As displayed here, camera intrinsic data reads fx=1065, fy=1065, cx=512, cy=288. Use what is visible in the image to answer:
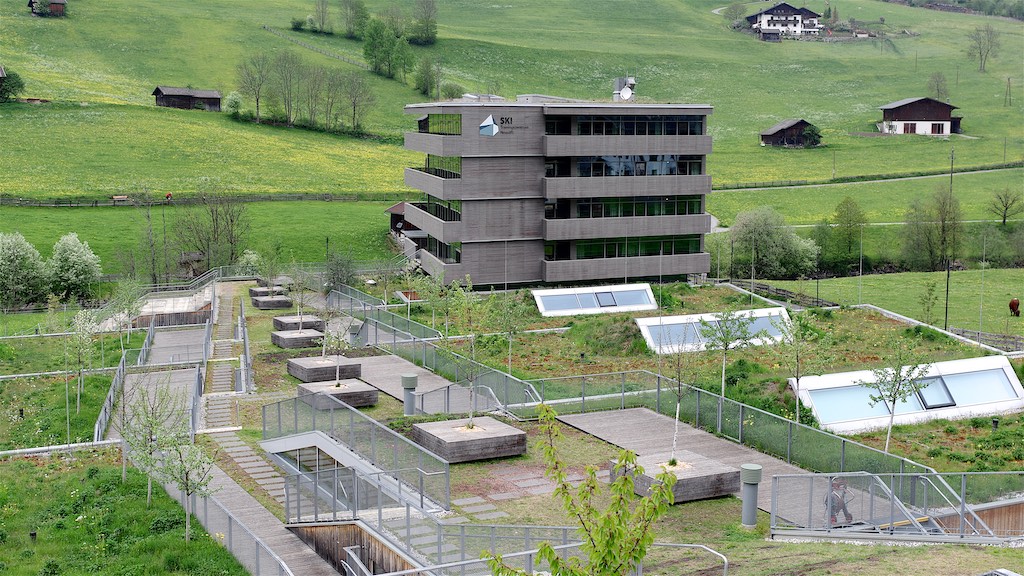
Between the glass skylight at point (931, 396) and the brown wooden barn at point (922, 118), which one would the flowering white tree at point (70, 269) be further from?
the brown wooden barn at point (922, 118)

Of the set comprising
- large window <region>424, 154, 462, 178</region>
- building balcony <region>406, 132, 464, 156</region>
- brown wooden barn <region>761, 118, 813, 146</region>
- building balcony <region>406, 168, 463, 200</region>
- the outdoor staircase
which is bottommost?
the outdoor staircase

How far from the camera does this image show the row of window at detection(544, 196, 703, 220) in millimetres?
70938

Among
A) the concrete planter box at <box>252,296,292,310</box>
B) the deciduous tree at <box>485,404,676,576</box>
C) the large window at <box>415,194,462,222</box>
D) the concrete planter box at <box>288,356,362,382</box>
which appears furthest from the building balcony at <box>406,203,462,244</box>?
the deciduous tree at <box>485,404,676,576</box>

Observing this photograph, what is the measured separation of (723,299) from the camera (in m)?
65.6

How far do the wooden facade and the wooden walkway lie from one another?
967 centimetres

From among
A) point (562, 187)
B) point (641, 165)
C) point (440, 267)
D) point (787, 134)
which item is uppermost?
point (787, 134)

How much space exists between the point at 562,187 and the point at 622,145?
16.2 feet

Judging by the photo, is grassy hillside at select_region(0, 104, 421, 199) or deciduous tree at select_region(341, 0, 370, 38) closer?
grassy hillside at select_region(0, 104, 421, 199)

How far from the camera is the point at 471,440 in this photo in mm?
30484

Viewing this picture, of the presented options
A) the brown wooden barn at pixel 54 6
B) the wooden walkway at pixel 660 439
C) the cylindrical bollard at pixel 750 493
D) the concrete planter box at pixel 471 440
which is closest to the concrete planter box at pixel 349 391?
the concrete planter box at pixel 471 440

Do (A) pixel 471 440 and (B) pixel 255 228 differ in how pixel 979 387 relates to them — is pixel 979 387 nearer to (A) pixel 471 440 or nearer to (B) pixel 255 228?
(A) pixel 471 440

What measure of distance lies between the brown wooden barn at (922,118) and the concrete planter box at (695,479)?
145 metres

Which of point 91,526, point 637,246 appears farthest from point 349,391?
point 637,246

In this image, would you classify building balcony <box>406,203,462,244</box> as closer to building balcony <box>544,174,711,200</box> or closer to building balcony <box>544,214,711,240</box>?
building balcony <box>544,214,711,240</box>
